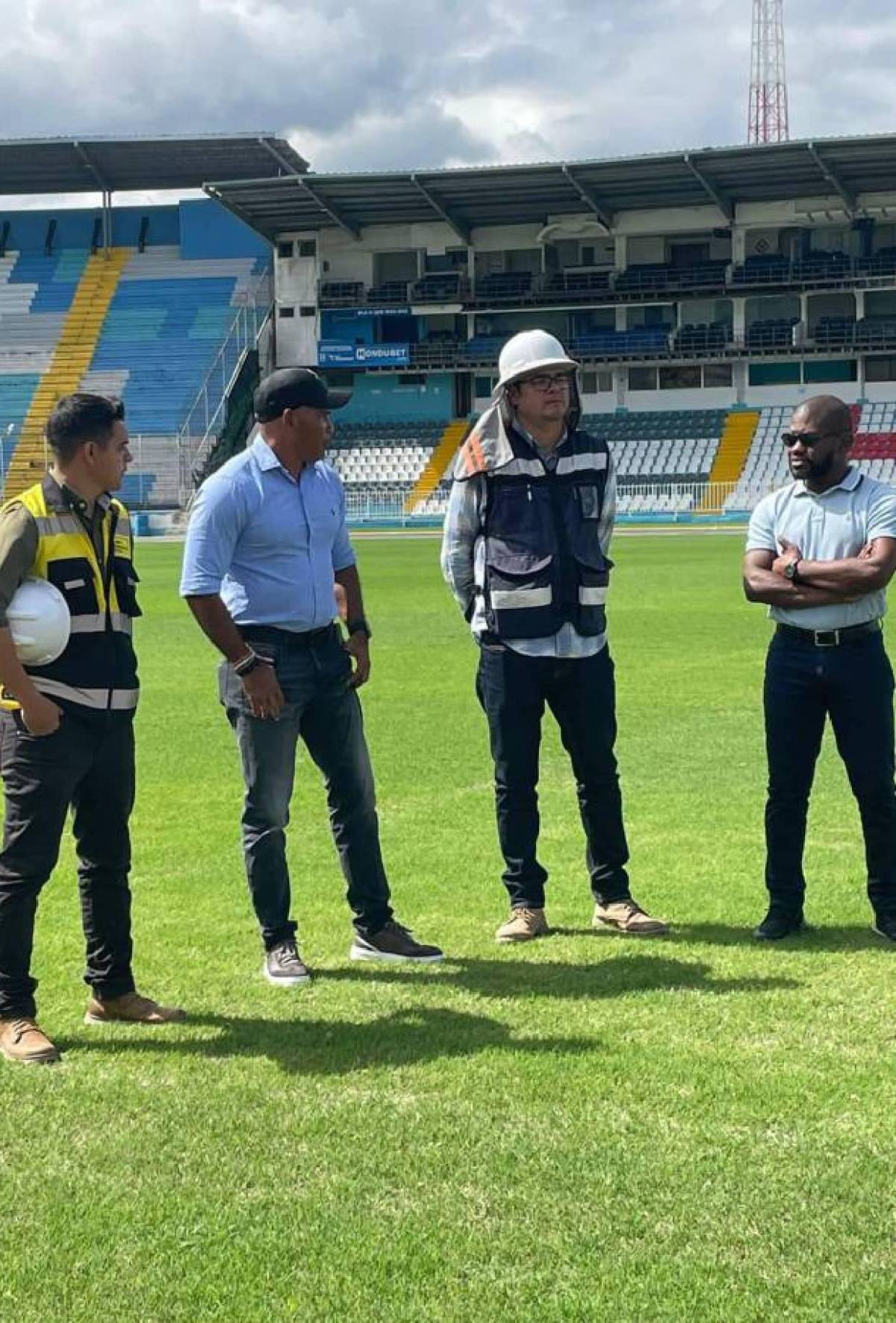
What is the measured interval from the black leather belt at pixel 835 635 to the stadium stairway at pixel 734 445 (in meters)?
45.2

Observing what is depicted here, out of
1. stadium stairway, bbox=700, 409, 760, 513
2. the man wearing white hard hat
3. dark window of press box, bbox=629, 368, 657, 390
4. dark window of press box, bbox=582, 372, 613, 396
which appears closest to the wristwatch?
the man wearing white hard hat

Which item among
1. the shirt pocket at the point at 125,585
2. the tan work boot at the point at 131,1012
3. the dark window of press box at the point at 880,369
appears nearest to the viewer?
the shirt pocket at the point at 125,585

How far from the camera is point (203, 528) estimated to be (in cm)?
510

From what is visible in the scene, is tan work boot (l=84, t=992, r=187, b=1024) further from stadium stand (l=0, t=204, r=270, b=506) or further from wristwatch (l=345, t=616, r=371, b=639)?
stadium stand (l=0, t=204, r=270, b=506)

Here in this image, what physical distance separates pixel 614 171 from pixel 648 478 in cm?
1112

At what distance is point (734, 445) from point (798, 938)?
48683 mm

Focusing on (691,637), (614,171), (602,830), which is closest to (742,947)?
(602,830)

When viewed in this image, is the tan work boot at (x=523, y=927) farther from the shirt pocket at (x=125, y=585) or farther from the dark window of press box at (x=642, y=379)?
the dark window of press box at (x=642, y=379)

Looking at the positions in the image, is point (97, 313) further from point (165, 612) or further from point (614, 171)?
point (165, 612)

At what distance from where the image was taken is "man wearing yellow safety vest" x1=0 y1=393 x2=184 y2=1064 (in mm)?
4496

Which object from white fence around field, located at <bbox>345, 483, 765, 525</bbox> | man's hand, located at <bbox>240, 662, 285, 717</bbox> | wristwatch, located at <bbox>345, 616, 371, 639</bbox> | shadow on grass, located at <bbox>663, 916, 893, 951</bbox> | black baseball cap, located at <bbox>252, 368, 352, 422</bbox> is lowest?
shadow on grass, located at <bbox>663, 916, 893, 951</bbox>

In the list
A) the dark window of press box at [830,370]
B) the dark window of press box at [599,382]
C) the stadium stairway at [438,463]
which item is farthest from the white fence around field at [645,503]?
the dark window of press box at [830,370]

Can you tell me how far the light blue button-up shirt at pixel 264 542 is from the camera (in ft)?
16.8

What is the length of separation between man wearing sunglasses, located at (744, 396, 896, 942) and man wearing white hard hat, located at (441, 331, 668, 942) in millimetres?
592
